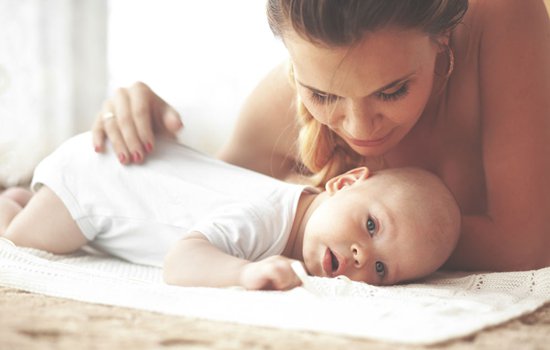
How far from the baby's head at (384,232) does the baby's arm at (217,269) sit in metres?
0.17

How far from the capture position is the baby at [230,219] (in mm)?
1384

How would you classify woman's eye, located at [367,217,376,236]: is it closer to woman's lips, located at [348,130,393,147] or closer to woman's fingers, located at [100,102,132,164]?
woman's lips, located at [348,130,393,147]

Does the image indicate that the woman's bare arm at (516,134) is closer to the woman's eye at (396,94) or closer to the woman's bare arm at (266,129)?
the woman's eye at (396,94)

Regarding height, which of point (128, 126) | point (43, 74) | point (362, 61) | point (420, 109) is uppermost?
point (362, 61)

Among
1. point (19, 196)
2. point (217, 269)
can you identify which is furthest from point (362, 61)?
point (19, 196)

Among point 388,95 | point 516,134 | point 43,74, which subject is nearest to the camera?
point 388,95

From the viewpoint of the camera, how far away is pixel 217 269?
1.30m

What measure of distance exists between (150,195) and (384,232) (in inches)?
20.6

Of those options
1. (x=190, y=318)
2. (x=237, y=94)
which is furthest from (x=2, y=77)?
(x=190, y=318)

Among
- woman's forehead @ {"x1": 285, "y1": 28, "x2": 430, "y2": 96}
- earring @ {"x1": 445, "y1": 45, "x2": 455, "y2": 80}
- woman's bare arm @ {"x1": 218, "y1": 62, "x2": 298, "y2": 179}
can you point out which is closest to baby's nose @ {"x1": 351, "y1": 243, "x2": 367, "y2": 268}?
woman's forehead @ {"x1": 285, "y1": 28, "x2": 430, "y2": 96}

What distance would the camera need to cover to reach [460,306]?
3.55 feet

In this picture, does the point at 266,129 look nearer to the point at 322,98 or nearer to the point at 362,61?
the point at 322,98

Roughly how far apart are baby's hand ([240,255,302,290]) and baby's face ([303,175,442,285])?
0.59 ft

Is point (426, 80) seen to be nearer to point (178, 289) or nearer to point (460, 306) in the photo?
point (460, 306)
